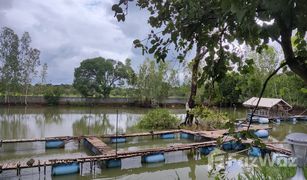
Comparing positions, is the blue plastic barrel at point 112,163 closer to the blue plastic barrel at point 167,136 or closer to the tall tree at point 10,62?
the blue plastic barrel at point 167,136

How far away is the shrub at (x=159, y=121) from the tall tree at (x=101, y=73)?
17.7 metres

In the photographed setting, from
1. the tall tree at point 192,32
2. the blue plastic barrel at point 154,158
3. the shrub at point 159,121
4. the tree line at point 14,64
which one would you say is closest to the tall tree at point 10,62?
the tree line at point 14,64

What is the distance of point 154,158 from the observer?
9.35 metres

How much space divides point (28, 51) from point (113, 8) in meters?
29.5

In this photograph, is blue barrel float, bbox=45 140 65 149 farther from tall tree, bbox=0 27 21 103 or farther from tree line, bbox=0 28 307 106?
tall tree, bbox=0 27 21 103

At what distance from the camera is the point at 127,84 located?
33.5 m

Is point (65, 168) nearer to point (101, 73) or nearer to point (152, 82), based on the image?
point (152, 82)

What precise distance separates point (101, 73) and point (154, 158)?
2665 centimetres

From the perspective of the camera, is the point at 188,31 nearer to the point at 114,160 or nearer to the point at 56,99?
the point at 114,160

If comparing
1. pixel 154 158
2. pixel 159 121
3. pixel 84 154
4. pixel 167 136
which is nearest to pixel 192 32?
pixel 154 158

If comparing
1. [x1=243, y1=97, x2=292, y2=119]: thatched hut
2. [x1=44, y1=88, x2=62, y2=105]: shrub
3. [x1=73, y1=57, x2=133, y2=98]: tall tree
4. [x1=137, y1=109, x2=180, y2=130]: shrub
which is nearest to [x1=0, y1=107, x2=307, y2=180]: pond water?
[x1=137, y1=109, x2=180, y2=130]: shrub

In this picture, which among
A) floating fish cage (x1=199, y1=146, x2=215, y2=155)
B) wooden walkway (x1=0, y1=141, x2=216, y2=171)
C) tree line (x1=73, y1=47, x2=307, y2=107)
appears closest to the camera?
wooden walkway (x1=0, y1=141, x2=216, y2=171)

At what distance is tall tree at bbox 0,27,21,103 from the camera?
2744 cm

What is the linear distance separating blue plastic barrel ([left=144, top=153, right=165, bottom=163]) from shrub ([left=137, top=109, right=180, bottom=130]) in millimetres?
5916
